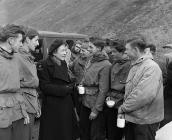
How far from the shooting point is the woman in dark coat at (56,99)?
469 cm

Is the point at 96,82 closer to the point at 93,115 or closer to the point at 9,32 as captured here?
the point at 93,115

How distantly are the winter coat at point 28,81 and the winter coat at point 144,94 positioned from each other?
43.2 inches

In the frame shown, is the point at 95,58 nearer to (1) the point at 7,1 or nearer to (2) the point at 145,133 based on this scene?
(2) the point at 145,133

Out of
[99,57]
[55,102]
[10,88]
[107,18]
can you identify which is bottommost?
[55,102]

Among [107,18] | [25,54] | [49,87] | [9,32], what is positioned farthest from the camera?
[107,18]

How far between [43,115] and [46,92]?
35 cm

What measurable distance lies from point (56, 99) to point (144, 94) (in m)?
1.32

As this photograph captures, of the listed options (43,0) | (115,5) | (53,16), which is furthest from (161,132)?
(43,0)

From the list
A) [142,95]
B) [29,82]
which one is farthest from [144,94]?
[29,82]

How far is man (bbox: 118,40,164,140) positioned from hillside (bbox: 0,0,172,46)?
362 inches

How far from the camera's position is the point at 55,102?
4.74 metres

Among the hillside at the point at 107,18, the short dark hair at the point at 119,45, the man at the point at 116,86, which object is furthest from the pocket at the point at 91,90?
the hillside at the point at 107,18

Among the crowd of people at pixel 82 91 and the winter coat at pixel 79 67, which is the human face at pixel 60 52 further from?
the winter coat at pixel 79 67

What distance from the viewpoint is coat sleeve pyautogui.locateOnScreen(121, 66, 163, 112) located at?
3945 mm
